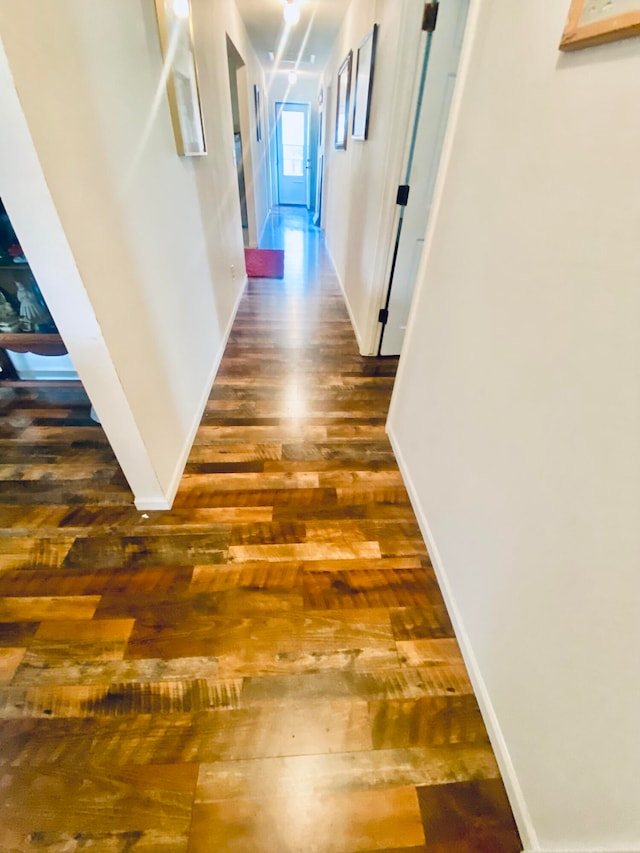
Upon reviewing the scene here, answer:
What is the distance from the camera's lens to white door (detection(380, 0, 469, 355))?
1672mm

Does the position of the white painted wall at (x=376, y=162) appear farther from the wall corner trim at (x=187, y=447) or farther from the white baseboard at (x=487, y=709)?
the white baseboard at (x=487, y=709)

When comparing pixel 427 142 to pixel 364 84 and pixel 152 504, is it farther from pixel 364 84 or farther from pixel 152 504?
pixel 152 504

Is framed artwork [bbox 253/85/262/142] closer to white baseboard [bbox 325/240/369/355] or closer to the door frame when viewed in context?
white baseboard [bbox 325/240/369/355]

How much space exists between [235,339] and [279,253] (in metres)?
2.56

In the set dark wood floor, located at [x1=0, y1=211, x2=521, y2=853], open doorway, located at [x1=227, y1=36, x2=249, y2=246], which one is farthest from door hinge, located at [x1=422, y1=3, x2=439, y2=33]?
open doorway, located at [x1=227, y1=36, x2=249, y2=246]

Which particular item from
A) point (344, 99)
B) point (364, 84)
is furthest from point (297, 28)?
point (364, 84)

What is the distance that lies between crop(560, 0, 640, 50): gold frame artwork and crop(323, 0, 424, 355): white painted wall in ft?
4.69

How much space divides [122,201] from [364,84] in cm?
222

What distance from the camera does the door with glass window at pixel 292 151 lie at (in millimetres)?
7492

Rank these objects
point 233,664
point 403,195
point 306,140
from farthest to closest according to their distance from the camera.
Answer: point 306,140, point 403,195, point 233,664

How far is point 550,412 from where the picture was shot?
2.51 ft

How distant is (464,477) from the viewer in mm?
1146

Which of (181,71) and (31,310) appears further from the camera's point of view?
(31,310)

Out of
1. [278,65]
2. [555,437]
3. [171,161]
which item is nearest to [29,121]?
[171,161]
